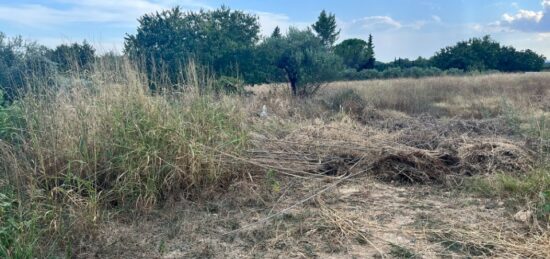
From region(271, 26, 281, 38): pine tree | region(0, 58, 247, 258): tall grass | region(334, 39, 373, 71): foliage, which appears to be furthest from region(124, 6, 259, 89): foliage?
region(334, 39, 373, 71): foliage

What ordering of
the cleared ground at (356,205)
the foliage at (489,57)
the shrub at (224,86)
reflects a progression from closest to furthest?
the cleared ground at (356,205) < the shrub at (224,86) < the foliage at (489,57)

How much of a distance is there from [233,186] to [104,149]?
1.14 m

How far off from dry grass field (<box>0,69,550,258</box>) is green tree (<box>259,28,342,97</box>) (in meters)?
7.22

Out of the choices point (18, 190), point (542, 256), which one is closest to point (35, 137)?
point (18, 190)

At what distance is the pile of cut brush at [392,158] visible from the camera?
4148mm

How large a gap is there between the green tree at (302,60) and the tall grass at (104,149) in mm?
8225

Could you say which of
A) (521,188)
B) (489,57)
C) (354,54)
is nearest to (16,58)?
(521,188)

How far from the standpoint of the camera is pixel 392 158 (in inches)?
171

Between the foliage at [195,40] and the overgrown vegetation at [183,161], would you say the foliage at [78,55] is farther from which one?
the foliage at [195,40]

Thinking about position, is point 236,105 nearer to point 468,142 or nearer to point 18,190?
point 18,190

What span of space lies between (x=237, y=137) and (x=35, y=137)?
1721mm

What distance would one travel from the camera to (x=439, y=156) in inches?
176

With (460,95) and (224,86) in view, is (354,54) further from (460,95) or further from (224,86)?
(224,86)

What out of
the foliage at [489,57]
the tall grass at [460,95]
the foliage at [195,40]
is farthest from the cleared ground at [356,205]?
the foliage at [489,57]
